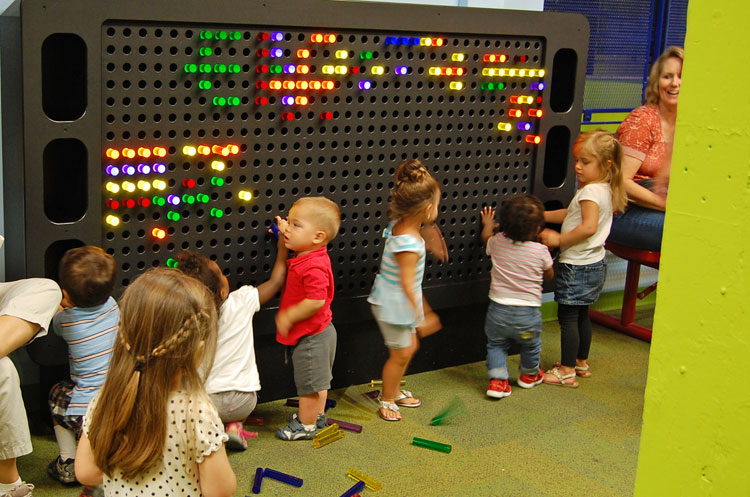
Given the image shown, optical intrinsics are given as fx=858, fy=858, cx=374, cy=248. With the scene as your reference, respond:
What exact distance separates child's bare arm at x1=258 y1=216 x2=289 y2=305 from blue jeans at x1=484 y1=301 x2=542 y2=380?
35.6 inches

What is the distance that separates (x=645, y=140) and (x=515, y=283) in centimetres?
90

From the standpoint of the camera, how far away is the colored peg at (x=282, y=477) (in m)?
2.54

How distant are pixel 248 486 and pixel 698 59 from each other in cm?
192

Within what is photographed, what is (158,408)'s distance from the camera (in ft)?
5.23

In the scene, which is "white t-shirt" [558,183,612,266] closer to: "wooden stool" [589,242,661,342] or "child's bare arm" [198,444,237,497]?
"wooden stool" [589,242,661,342]

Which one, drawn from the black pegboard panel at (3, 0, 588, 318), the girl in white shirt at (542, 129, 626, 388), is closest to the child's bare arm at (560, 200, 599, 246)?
the girl in white shirt at (542, 129, 626, 388)

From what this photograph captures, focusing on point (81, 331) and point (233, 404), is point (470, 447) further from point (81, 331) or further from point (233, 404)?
point (81, 331)

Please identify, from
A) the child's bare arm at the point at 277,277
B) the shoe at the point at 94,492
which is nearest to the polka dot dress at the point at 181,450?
the shoe at the point at 94,492

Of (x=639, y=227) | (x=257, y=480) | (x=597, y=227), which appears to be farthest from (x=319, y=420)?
(x=639, y=227)

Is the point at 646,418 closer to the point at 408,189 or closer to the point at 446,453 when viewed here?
A: the point at 446,453

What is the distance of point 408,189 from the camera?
2.99 metres

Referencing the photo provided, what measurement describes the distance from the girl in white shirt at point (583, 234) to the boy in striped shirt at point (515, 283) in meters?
0.13

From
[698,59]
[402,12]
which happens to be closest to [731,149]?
[698,59]

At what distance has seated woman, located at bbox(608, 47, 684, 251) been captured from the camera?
362 centimetres
